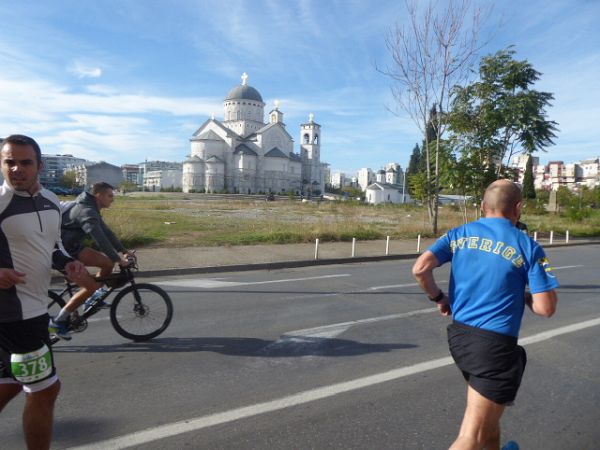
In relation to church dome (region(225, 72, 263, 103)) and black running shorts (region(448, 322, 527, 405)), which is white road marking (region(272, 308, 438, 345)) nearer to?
black running shorts (region(448, 322, 527, 405))

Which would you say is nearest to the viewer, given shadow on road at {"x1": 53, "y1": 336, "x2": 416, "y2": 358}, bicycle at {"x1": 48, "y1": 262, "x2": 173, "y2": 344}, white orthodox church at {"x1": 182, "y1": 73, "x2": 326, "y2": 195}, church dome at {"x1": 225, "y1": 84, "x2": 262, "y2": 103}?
shadow on road at {"x1": 53, "y1": 336, "x2": 416, "y2": 358}

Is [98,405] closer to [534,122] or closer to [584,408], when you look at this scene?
[584,408]

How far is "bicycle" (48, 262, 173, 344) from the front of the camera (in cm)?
512

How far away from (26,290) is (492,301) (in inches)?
102

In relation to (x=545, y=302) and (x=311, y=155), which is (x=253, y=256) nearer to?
(x=545, y=302)

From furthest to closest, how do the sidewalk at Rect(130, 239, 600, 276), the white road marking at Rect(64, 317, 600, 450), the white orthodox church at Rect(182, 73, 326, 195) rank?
1. the white orthodox church at Rect(182, 73, 326, 195)
2. the sidewalk at Rect(130, 239, 600, 276)
3. the white road marking at Rect(64, 317, 600, 450)

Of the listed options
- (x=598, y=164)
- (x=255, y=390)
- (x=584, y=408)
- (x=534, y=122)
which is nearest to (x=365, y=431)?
(x=255, y=390)

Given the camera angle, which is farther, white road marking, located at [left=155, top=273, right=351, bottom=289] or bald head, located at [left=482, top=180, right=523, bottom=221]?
white road marking, located at [left=155, top=273, right=351, bottom=289]

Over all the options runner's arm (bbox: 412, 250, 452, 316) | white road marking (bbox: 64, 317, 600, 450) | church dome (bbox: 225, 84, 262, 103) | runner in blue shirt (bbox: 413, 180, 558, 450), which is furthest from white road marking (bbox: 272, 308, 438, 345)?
church dome (bbox: 225, 84, 262, 103)

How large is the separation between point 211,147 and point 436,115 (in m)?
76.9

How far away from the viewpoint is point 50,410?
8.30ft

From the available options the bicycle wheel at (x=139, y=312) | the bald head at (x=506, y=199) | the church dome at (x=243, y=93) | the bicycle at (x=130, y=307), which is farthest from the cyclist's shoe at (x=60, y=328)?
the church dome at (x=243, y=93)

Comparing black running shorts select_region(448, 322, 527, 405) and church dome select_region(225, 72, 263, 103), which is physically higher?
church dome select_region(225, 72, 263, 103)

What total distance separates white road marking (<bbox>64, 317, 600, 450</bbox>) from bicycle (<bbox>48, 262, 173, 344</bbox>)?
2277 mm
